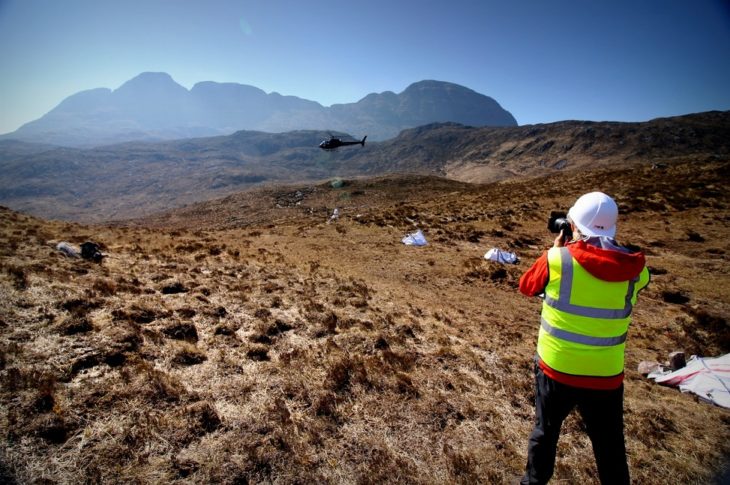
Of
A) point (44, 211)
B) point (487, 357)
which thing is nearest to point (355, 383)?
point (487, 357)

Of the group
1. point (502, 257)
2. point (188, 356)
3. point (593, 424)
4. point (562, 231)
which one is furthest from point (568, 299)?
point (502, 257)

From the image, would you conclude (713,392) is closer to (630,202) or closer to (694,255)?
(694,255)

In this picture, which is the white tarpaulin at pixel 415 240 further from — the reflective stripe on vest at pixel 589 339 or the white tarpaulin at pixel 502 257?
the reflective stripe on vest at pixel 589 339

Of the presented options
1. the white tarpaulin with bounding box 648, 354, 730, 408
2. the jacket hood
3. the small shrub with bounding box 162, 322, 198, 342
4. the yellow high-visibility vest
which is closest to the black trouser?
the yellow high-visibility vest

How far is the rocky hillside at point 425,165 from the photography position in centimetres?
A: 9338

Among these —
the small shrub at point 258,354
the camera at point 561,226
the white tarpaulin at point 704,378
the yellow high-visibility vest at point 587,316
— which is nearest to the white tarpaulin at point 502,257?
the white tarpaulin at point 704,378

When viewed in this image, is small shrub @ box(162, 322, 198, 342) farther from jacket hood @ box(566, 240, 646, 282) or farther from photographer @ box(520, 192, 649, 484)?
jacket hood @ box(566, 240, 646, 282)

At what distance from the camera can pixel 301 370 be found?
683cm

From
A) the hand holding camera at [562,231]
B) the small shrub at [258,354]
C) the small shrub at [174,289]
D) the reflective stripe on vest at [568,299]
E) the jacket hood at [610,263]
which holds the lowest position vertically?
the small shrub at [258,354]

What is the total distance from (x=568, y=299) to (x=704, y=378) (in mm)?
6408

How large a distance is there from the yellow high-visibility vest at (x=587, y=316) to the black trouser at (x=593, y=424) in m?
0.24

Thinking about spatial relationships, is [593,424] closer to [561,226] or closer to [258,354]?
[561,226]

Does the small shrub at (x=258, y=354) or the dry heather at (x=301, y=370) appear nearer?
the dry heather at (x=301, y=370)

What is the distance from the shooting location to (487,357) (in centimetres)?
809
